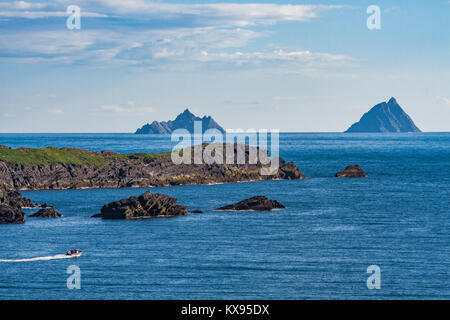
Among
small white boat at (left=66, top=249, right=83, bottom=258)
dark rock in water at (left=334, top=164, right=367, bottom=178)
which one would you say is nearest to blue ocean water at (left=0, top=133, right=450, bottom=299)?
small white boat at (left=66, top=249, right=83, bottom=258)

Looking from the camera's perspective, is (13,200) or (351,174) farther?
(351,174)

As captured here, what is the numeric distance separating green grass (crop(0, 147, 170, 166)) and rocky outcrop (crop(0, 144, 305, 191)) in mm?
225

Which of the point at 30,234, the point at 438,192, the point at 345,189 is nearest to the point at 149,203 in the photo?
the point at 30,234

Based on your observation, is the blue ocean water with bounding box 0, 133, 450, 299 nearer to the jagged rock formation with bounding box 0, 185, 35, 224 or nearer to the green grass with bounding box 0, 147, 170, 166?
the jagged rock formation with bounding box 0, 185, 35, 224

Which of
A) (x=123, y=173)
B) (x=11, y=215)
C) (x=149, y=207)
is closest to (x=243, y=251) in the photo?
(x=149, y=207)

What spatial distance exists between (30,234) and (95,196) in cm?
4012

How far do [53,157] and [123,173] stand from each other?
14.8 m

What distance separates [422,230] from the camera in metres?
80.5

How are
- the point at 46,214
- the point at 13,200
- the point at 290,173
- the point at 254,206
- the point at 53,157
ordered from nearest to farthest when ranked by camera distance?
the point at 46,214, the point at 13,200, the point at 254,206, the point at 53,157, the point at 290,173

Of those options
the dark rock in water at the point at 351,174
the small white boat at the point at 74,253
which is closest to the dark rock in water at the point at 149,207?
the small white boat at the point at 74,253

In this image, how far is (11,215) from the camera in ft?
284

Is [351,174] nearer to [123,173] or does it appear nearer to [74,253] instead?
[123,173]

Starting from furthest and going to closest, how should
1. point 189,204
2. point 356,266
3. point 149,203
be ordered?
1. point 189,204
2. point 149,203
3. point 356,266
